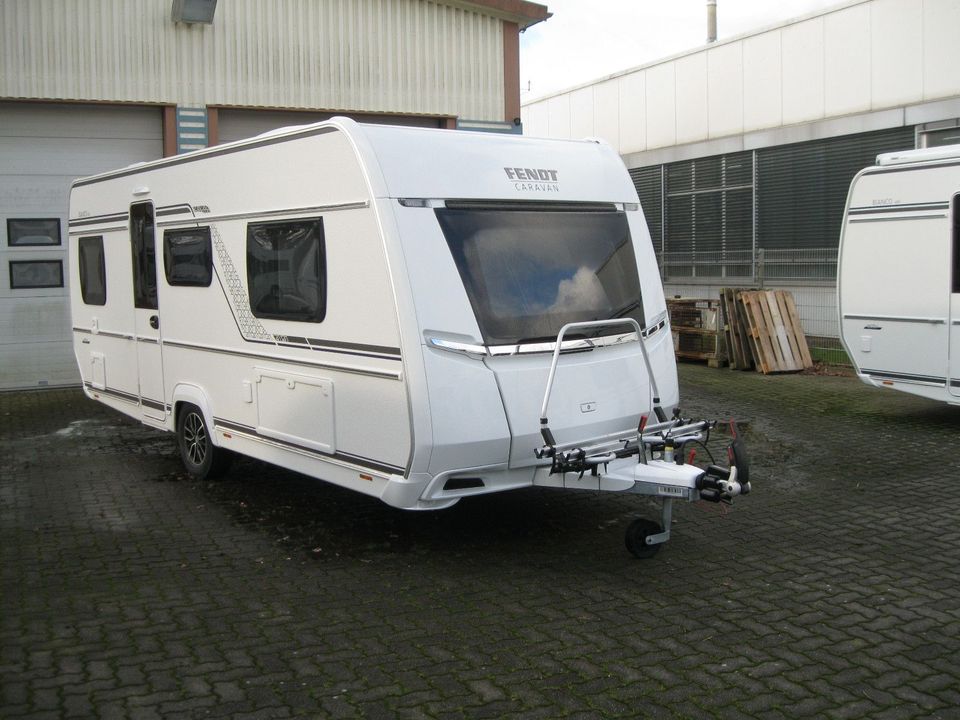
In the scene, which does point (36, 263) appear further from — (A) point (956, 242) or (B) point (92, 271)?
(A) point (956, 242)

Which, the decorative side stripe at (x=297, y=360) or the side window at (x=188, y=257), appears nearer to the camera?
the decorative side stripe at (x=297, y=360)

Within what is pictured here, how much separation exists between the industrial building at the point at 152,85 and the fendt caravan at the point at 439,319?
21.5 ft

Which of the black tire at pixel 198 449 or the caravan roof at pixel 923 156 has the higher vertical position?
the caravan roof at pixel 923 156

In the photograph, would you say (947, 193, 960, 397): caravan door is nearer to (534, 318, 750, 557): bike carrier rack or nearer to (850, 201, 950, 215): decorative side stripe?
(850, 201, 950, 215): decorative side stripe

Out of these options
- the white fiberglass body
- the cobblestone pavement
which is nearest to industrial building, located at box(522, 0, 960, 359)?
the cobblestone pavement

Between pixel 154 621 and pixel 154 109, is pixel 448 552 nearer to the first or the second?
pixel 154 621

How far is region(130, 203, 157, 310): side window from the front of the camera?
885cm

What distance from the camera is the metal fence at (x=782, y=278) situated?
51.3ft

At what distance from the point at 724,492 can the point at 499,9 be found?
36.4ft

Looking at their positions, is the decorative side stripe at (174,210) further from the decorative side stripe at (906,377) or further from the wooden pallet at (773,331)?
the wooden pallet at (773,331)

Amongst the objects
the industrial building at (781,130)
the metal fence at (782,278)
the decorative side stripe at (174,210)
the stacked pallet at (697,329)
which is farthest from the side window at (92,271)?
the industrial building at (781,130)

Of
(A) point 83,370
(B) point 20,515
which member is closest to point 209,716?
(B) point 20,515

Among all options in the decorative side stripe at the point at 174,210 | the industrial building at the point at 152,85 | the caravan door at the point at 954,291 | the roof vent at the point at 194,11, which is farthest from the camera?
the industrial building at the point at 152,85

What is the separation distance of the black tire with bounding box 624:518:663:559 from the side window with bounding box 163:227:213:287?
374 centimetres
